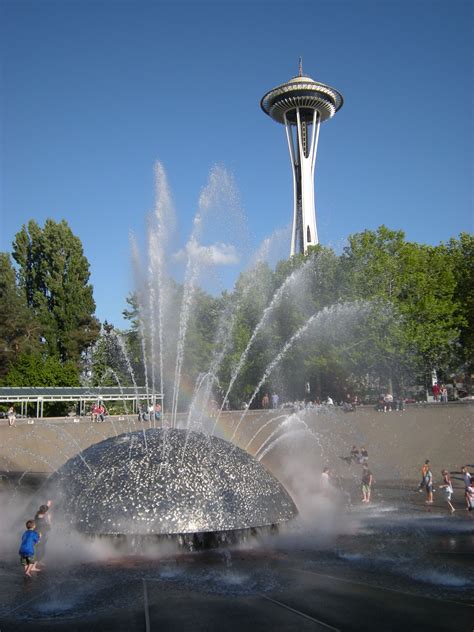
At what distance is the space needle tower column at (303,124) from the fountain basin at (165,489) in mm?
59571

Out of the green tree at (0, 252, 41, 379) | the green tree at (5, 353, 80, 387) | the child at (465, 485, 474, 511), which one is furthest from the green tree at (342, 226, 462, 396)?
the green tree at (0, 252, 41, 379)

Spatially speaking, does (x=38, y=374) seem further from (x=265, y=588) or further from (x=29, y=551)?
(x=265, y=588)

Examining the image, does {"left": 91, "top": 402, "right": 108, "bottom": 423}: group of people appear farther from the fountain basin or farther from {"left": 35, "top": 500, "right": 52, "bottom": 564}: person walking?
{"left": 35, "top": 500, "right": 52, "bottom": 564}: person walking

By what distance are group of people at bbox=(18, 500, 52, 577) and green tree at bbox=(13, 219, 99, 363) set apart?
1527 inches

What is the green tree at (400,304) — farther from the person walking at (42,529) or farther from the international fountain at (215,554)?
the person walking at (42,529)

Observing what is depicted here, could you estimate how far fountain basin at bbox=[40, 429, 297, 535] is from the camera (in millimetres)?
9156

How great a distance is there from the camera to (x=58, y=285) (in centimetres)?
4762

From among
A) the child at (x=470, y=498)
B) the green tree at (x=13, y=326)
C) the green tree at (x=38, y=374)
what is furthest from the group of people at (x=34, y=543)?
the green tree at (x=13, y=326)

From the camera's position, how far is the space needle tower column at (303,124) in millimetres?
70312

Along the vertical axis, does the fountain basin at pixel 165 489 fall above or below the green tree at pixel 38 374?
below

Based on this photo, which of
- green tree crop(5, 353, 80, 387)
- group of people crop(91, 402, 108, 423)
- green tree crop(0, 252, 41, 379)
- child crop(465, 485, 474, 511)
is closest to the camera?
child crop(465, 485, 474, 511)

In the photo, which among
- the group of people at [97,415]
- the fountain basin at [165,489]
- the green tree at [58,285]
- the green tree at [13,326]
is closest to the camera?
the fountain basin at [165,489]

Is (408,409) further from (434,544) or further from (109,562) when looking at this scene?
(109,562)

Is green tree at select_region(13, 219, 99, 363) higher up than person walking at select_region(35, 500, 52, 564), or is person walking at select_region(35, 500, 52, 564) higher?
green tree at select_region(13, 219, 99, 363)
